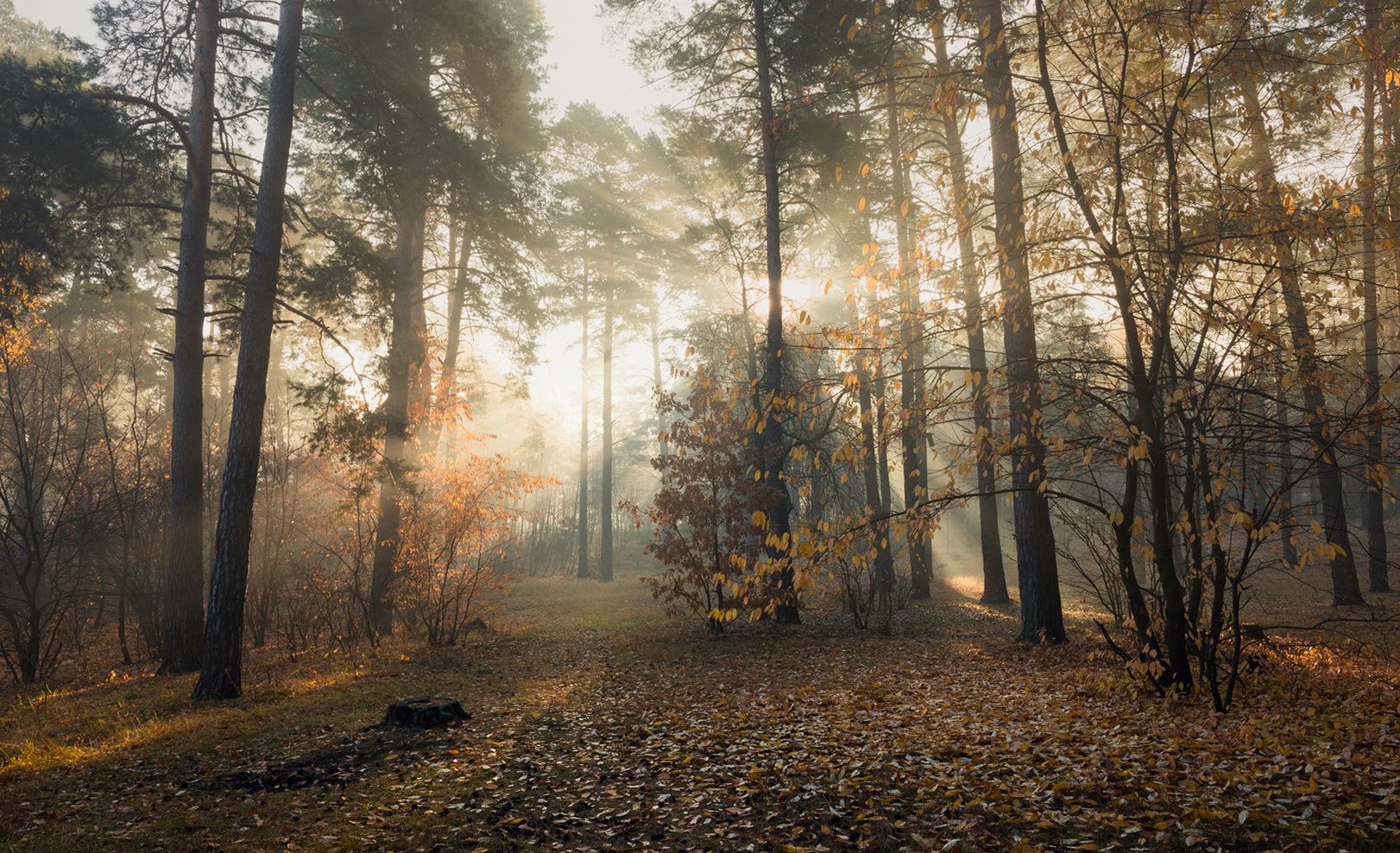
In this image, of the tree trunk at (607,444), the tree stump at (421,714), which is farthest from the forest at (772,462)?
the tree trunk at (607,444)

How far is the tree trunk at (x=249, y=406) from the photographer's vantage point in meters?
8.24

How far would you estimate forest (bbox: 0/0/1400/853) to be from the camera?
4.67m

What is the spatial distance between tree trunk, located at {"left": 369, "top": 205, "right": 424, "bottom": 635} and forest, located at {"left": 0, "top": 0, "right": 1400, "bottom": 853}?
115mm

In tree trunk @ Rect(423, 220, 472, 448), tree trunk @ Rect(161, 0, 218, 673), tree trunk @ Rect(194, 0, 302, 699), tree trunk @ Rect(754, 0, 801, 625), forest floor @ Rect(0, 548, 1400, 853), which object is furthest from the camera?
tree trunk @ Rect(423, 220, 472, 448)

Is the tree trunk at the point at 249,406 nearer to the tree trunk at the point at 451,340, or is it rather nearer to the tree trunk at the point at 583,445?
the tree trunk at the point at 451,340

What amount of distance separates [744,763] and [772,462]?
7.37 metres

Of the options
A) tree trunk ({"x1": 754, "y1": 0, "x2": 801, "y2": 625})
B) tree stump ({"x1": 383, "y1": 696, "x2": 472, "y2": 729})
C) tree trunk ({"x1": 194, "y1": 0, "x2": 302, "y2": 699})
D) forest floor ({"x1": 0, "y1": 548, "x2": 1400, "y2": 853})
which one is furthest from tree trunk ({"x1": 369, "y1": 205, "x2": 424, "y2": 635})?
tree trunk ({"x1": 754, "y1": 0, "x2": 801, "y2": 625})

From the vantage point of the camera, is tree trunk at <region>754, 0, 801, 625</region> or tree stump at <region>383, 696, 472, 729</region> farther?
tree trunk at <region>754, 0, 801, 625</region>

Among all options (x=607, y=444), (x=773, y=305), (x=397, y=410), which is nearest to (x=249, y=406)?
(x=397, y=410)

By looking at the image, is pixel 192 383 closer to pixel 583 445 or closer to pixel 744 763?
pixel 744 763

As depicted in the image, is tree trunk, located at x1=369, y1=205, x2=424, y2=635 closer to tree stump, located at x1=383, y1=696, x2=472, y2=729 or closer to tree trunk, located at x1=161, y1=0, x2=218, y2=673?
tree trunk, located at x1=161, y1=0, x2=218, y2=673

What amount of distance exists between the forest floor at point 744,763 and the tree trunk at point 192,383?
3.52 feet

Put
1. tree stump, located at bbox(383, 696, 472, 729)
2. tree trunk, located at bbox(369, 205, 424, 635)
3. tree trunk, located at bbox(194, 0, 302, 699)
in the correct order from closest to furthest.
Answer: tree stump, located at bbox(383, 696, 472, 729)
tree trunk, located at bbox(194, 0, 302, 699)
tree trunk, located at bbox(369, 205, 424, 635)

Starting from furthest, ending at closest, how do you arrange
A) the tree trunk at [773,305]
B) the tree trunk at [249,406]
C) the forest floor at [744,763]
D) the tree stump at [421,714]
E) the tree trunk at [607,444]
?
1. the tree trunk at [607,444]
2. the tree trunk at [773,305]
3. the tree trunk at [249,406]
4. the tree stump at [421,714]
5. the forest floor at [744,763]
